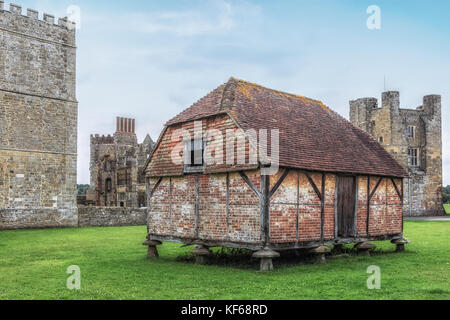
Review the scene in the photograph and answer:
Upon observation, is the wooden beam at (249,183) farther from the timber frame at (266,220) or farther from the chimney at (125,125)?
the chimney at (125,125)

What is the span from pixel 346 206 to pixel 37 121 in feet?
75.8

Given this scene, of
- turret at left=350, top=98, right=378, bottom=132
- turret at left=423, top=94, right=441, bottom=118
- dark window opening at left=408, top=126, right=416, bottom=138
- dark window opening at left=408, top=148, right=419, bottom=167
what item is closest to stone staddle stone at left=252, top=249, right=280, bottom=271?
turret at left=350, top=98, right=378, bottom=132

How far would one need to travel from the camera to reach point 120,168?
204 feet

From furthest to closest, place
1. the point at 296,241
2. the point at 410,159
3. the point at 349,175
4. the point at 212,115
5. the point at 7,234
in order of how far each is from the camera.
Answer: the point at 410,159, the point at 7,234, the point at 349,175, the point at 212,115, the point at 296,241

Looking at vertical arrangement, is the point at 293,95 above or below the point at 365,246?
above

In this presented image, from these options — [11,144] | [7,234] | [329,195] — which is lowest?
[7,234]

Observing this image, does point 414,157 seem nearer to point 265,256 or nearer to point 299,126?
point 299,126

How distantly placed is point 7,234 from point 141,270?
52.8ft

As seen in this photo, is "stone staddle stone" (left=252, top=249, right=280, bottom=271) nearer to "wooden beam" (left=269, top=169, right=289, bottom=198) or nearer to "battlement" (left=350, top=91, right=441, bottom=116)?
"wooden beam" (left=269, top=169, right=289, bottom=198)

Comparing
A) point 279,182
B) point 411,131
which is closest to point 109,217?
point 279,182

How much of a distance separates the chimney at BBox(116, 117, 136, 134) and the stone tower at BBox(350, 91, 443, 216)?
3756 centimetres

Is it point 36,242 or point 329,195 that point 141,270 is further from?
point 36,242
